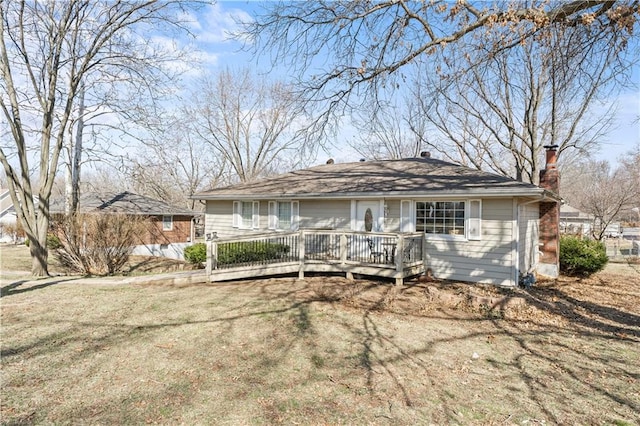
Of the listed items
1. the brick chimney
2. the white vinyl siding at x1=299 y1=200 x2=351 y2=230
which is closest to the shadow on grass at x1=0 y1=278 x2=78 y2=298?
the white vinyl siding at x1=299 y1=200 x2=351 y2=230

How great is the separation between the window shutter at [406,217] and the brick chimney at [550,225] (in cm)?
497

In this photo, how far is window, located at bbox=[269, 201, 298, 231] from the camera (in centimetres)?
1380

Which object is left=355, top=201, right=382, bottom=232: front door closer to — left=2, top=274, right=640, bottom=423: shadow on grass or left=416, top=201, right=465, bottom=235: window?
left=416, top=201, right=465, bottom=235: window

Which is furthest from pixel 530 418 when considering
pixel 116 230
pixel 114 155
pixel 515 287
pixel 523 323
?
pixel 114 155

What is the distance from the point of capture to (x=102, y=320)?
6555 mm

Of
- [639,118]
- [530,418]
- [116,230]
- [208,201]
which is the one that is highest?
[639,118]

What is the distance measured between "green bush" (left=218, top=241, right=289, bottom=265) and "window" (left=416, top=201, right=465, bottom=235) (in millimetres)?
4303

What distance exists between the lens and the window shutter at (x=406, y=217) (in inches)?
439

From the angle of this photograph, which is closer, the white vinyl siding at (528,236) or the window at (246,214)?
the white vinyl siding at (528,236)

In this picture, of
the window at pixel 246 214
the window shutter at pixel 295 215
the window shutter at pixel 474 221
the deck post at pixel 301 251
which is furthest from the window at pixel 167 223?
the window shutter at pixel 474 221

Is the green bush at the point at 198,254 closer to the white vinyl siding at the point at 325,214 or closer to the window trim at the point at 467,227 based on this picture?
the white vinyl siding at the point at 325,214

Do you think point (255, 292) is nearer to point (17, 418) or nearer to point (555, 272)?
point (17, 418)

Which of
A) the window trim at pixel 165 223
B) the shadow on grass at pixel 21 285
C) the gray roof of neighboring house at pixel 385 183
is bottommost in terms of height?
the shadow on grass at pixel 21 285

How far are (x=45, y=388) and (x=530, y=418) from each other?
5.43 m
